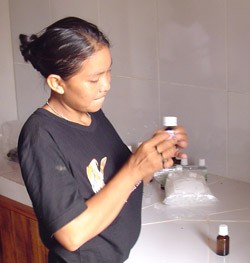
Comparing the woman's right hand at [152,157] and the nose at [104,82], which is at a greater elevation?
the nose at [104,82]

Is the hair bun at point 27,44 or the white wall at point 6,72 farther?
the white wall at point 6,72

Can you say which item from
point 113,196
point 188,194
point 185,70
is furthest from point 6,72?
point 113,196

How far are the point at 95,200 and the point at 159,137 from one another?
0.57 ft

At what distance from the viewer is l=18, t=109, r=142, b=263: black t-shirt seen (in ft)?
2.68

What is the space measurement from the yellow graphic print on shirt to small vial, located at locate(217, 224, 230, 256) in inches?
14.0

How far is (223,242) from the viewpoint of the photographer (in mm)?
1120

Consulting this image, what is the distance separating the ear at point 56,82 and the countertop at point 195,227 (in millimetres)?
467

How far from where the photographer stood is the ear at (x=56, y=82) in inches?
34.9

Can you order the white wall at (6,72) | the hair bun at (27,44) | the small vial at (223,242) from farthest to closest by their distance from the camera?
1. the white wall at (6,72)
2. the small vial at (223,242)
3. the hair bun at (27,44)

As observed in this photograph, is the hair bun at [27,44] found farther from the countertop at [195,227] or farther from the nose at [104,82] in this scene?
the countertop at [195,227]

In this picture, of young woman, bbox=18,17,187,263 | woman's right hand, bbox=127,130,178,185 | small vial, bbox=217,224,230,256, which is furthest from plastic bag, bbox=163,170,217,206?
woman's right hand, bbox=127,130,178,185

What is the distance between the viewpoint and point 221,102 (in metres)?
1.55

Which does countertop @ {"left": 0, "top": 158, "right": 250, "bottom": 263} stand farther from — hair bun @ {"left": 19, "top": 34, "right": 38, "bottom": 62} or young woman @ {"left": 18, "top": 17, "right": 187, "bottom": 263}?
hair bun @ {"left": 19, "top": 34, "right": 38, "bottom": 62}

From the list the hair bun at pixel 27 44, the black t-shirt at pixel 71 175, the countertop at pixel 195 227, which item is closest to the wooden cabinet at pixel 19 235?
the countertop at pixel 195 227
